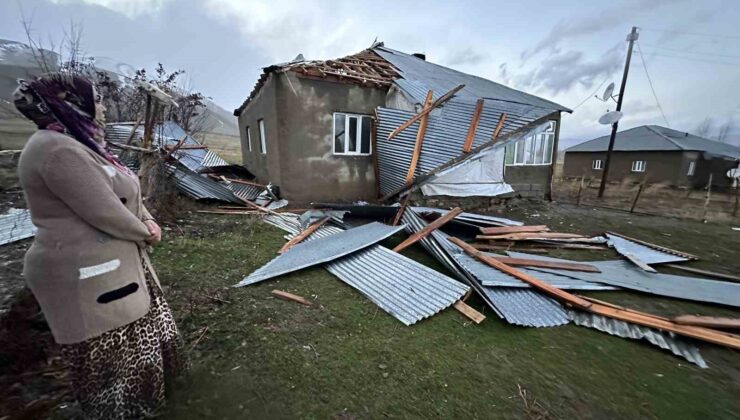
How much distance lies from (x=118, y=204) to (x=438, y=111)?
677cm

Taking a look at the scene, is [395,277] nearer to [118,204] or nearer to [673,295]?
[118,204]

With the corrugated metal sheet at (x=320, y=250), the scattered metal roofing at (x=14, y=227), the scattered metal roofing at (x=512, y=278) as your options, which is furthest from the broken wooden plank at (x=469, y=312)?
the scattered metal roofing at (x=14, y=227)

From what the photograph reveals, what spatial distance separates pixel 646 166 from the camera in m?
20.5

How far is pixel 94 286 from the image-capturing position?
4.76 ft

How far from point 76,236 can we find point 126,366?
83cm

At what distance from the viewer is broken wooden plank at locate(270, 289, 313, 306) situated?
3574 millimetres

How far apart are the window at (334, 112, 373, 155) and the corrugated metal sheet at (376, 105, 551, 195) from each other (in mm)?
893

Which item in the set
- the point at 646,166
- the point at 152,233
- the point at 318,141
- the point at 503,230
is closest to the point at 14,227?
the point at 152,233

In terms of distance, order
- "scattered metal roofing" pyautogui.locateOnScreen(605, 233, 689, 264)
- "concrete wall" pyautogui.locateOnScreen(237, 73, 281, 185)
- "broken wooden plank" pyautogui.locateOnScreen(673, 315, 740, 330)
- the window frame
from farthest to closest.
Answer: the window frame < "concrete wall" pyautogui.locateOnScreen(237, 73, 281, 185) < "scattered metal roofing" pyautogui.locateOnScreen(605, 233, 689, 264) < "broken wooden plank" pyautogui.locateOnScreen(673, 315, 740, 330)

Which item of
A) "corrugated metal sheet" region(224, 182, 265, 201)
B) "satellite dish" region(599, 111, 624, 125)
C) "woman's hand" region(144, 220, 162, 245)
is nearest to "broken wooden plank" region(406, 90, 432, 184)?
"corrugated metal sheet" region(224, 182, 265, 201)

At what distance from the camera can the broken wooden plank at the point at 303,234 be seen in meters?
5.18

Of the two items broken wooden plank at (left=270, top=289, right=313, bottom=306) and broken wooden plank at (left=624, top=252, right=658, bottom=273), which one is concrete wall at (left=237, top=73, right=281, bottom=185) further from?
broken wooden plank at (left=624, top=252, right=658, bottom=273)

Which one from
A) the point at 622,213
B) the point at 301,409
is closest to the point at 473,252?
the point at 301,409

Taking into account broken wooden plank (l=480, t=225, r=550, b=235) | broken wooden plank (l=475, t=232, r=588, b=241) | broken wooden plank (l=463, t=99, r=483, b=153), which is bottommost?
broken wooden plank (l=475, t=232, r=588, b=241)
